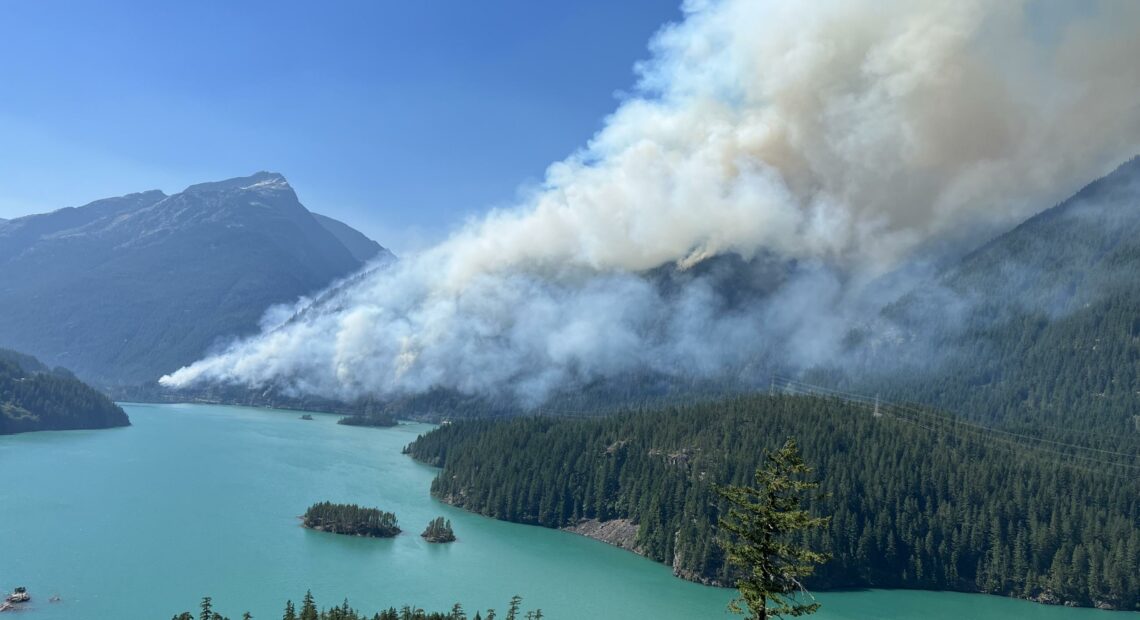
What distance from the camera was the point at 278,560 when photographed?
270 feet

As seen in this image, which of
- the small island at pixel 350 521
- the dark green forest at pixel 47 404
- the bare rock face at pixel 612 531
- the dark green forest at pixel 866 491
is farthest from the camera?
the dark green forest at pixel 47 404

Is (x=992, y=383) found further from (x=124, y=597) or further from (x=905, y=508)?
(x=124, y=597)

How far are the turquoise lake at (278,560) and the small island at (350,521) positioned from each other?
6.21 ft

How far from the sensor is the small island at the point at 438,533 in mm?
96894

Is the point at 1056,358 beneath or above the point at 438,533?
above

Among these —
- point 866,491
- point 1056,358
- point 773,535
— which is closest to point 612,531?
point 866,491

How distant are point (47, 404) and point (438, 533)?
135853mm

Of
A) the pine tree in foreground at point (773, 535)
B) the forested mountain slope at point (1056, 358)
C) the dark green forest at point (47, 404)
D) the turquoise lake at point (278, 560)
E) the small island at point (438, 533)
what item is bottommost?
the turquoise lake at point (278, 560)

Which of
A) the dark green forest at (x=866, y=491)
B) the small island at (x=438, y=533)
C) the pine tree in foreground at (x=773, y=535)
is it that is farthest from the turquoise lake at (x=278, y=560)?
the pine tree in foreground at (x=773, y=535)

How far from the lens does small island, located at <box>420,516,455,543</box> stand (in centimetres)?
9689

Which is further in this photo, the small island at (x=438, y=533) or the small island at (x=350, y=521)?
the small island at (x=350, y=521)

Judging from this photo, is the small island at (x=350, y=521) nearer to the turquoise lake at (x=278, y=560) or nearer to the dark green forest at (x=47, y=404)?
the turquoise lake at (x=278, y=560)

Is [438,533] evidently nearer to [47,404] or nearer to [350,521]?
[350,521]

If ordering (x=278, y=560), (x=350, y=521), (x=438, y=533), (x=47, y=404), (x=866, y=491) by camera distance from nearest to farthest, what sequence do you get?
(x=278, y=560) < (x=350, y=521) < (x=438, y=533) < (x=866, y=491) < (x=47, y=404)
